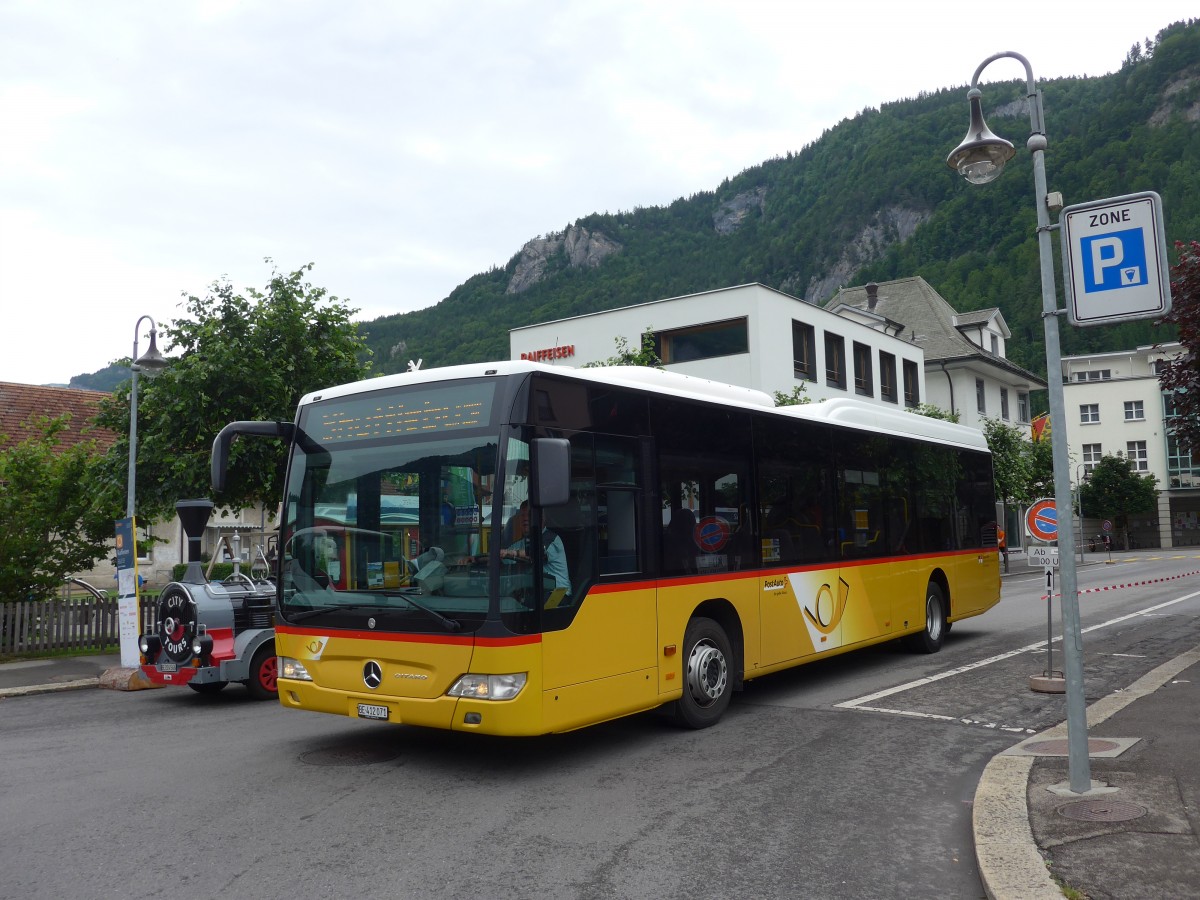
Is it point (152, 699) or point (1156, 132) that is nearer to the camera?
point (152, 699)

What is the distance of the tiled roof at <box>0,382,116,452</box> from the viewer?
30234mm

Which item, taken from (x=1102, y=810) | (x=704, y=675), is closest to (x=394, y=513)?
(x=704, y=675)

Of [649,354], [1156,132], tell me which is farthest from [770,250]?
[649,354]

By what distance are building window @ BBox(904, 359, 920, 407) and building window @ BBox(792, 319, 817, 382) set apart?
28.6 ft

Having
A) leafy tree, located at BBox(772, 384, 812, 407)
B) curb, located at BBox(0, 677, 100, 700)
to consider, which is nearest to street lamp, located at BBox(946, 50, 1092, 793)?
curb, located at BBox(0, 677, 100, 700)

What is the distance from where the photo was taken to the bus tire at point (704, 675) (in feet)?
27.1

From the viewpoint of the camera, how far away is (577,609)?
7.00 meters

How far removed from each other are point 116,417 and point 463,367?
41.4ft

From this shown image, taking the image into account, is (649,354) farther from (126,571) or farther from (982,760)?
(982,760)

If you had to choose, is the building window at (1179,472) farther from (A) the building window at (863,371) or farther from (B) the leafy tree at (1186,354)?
(B) the leafy tree at (1186,354)

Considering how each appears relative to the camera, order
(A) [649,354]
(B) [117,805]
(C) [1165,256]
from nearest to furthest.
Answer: (C) [1165,256]
(B) [117,805]
(A) [649,354]

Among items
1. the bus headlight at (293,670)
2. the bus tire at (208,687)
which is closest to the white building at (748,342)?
the bus tire at (208,687)

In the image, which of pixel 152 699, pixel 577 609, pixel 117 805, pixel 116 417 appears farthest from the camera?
pixel 116 417

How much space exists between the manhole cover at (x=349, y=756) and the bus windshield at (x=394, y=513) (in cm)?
109
